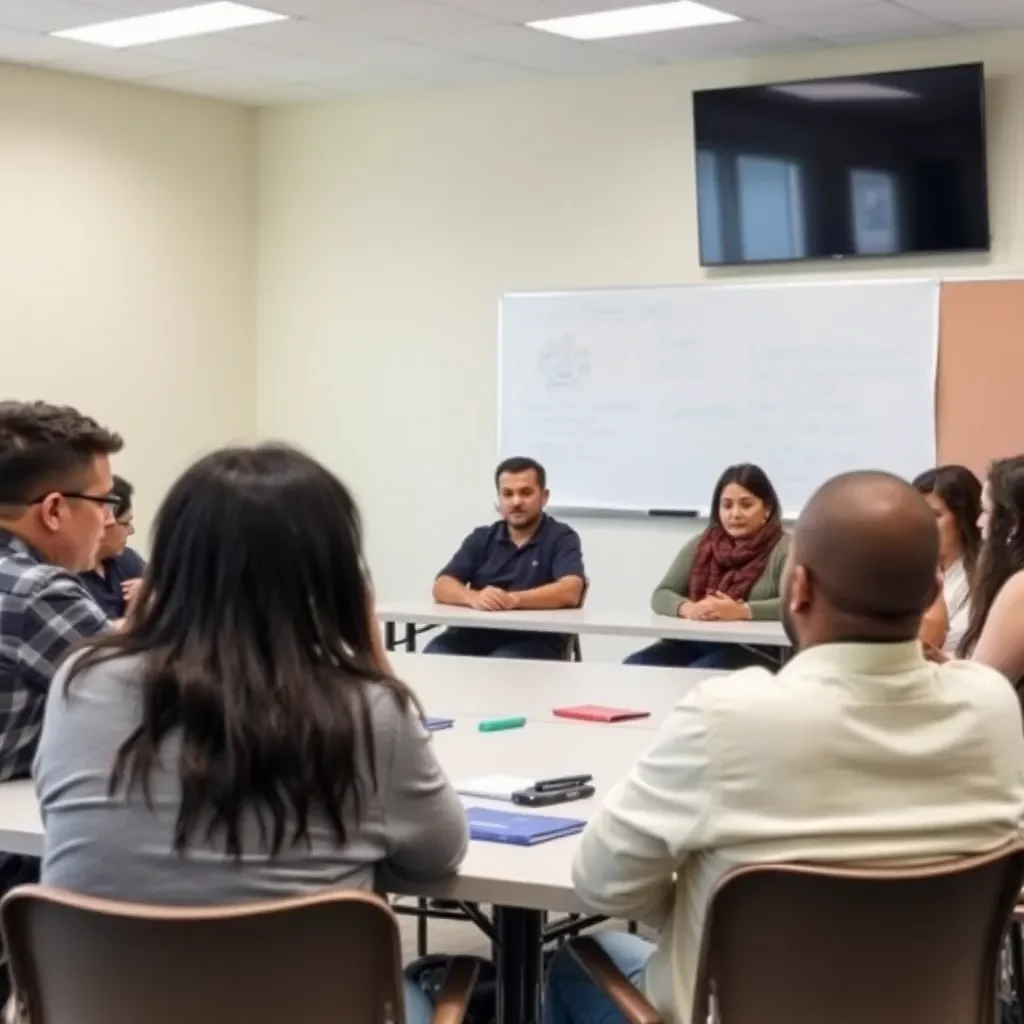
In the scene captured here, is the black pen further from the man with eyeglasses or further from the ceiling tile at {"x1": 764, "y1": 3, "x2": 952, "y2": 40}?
the ceiling tile at {"x1": 764, "y1": 3, "x2": 952, "y2": 40}

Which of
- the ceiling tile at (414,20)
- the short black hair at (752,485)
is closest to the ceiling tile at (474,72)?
the ceiling tile at (414,20)

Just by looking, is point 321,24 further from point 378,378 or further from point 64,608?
point 64,608

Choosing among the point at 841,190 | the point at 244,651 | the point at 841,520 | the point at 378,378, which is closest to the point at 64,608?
the point at 244,651

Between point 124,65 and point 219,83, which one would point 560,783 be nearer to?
point 124,65

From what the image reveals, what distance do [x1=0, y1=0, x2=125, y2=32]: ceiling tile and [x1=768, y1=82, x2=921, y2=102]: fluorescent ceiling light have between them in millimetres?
2642

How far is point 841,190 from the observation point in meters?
6.70

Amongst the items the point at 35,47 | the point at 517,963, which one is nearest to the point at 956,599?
the point at 517,963

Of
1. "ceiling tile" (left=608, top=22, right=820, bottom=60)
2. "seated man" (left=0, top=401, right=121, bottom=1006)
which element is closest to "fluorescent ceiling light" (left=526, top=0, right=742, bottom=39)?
"ceiling tile" (left=608, top=22, right=820, bottom=60)

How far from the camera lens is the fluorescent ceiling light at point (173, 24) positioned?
623 cm

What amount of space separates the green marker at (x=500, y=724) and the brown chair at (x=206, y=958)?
1442mm

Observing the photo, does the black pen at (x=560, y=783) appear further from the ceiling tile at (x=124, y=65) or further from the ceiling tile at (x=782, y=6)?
the ceiling tile at (x=124, y=65)

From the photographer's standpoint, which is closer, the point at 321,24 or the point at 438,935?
the point at 438,935

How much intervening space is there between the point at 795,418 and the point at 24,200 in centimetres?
337

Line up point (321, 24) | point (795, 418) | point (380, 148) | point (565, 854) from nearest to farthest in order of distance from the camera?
1. point (565, 854)
2. point (321, 24)
3. point (795, 418)
4. point (380, 148)
